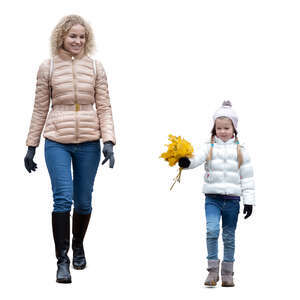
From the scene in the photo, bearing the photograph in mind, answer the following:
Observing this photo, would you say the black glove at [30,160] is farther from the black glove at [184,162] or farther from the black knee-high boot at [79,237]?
the black glove at [184,162]

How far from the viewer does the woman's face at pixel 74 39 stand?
30.5ft

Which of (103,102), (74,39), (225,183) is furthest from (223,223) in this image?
(74,39)

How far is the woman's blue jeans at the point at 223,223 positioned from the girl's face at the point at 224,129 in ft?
1.98

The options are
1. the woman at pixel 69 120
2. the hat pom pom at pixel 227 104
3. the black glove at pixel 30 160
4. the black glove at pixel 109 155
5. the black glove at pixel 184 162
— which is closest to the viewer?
the black glove at pixel 184 162

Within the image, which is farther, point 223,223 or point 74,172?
point 74,172

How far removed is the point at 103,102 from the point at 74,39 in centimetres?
72

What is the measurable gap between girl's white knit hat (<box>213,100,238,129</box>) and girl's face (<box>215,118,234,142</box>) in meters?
0.04

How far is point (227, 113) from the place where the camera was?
29.3 ft

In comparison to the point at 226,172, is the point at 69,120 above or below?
above

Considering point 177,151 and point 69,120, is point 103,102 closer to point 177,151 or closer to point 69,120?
point 69,120

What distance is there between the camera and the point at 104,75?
955 cm

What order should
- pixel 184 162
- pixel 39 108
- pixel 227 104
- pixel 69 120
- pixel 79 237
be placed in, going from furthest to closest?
pixel 79 237 → pixel 39 108 → pixel 69 120 → pixel 227 104 → pixel 184 162

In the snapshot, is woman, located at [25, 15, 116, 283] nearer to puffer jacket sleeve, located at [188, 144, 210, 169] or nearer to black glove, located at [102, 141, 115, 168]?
black glove, located at [102, 141, 115, 168]

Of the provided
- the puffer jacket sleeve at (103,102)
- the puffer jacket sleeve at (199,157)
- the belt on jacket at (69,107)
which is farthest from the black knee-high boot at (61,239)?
the puffer jacket sleeve at (199,157)
